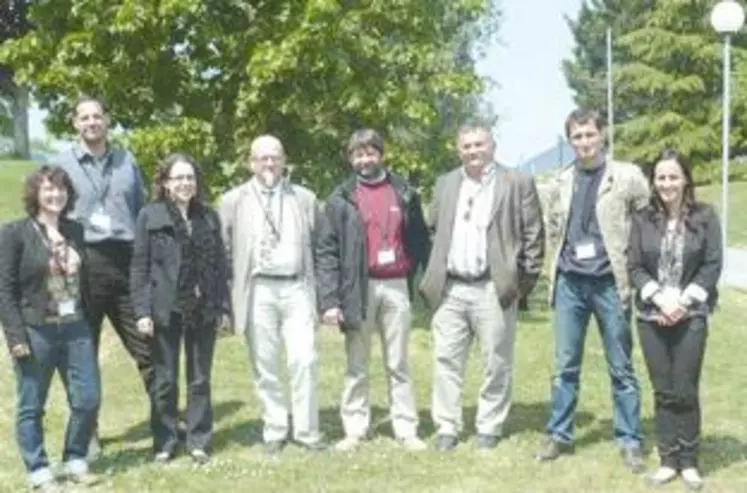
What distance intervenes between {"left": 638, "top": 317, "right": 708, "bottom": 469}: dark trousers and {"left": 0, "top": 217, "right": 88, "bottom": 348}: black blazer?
3.67 m

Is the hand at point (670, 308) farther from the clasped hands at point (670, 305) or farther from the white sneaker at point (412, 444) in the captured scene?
the white sneaker at point (412, 444)

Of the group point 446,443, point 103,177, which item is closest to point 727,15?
point 446,443

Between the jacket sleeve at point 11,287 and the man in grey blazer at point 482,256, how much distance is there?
2641 millimetres

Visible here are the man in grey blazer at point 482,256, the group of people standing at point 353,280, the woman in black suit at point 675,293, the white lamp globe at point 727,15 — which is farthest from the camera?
the white lamp globe at point 727,15

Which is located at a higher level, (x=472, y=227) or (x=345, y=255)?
(x=472, y=227)

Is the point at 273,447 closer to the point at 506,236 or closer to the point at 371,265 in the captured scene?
the point at 371,265

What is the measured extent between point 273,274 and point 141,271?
0.88 meters

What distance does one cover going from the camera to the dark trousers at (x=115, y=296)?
7.86m

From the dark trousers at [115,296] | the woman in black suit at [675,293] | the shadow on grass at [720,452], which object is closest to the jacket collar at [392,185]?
the dark trousers at [115,296]

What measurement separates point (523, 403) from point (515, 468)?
2.17 metres

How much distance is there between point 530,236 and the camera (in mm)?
7773

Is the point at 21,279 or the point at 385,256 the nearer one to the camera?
the point at 21,279

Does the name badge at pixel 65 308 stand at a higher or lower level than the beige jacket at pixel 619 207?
lower

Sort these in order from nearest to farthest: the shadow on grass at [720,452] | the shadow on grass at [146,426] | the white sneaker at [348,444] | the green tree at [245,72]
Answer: the shadow on grass at [720,452]
the white sneaker at [348,444]
the shadow on grass at [146,426]
the green tree at [245,72]
